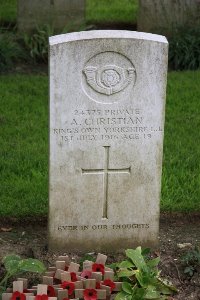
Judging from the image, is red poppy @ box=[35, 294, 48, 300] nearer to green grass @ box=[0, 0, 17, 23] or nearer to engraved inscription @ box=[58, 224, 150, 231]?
engraved inscription @ box=[58, 224, 150, 231]

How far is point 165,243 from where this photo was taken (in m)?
5.75

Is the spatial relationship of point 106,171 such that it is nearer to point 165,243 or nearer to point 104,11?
point 165,243

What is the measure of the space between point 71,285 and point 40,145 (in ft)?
8.08

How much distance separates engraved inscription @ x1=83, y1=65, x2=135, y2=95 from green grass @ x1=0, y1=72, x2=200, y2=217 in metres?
1.33

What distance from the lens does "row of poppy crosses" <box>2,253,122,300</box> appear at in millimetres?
4887

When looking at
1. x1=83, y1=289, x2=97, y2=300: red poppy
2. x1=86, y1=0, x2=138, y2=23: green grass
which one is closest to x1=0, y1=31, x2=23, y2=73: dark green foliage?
x1=86, y1=0, x2=138, y2=23: green grass

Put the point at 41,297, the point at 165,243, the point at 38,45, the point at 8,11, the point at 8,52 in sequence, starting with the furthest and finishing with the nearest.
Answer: the point at 8,11
the point at 38,45
the point at 8,52
the point at 165,243
the point at 41,297

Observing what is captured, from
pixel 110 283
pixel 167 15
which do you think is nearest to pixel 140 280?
→ pixel 110 283

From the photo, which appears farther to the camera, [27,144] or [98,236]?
[27,144]

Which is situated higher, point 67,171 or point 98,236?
point 67,171

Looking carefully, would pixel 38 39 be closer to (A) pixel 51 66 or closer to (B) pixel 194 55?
(B) pixel 194 55

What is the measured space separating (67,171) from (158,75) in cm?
83

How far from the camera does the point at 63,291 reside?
493 cm

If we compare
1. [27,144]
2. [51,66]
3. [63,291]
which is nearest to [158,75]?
[51,66]
